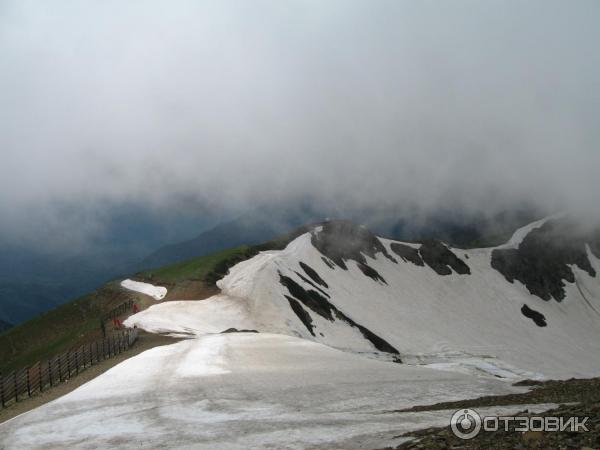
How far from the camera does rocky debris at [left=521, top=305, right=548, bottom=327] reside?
391 feet

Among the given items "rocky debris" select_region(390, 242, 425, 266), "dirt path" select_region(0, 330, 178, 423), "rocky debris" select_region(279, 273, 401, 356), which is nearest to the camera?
"dirt path" select_region(0, 330, 178, 423)

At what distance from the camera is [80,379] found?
30281 mm

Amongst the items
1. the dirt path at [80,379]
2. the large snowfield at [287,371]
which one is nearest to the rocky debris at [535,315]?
the large snowfield at [287,371]

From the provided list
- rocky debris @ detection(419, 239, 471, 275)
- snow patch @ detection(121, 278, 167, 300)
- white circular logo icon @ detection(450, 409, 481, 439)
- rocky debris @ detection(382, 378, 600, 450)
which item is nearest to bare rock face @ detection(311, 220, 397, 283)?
rocky debris @ detection(419, 239, 471, 275)

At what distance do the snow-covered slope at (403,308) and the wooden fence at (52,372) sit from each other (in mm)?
11053

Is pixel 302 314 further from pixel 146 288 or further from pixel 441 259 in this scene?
pixel 441 259

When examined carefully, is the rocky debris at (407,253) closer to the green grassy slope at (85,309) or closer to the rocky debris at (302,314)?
the green grassy slope at (85,309)

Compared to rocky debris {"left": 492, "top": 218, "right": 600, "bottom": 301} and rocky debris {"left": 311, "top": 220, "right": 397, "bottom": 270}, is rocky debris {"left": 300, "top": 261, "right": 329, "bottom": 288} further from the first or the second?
rocky debris {"left": 492, "top": 218, "right": 600, "bottom": 301}

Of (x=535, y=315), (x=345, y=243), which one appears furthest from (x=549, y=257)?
(x=345, y=243)

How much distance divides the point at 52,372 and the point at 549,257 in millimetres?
156022

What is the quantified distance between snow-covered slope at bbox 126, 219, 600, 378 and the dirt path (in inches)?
269

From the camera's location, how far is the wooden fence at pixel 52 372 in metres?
27.8

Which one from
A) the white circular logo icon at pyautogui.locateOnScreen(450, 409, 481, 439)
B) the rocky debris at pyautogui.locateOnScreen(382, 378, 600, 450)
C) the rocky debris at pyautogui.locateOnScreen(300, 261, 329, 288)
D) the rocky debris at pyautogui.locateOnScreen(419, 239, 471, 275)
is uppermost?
the rocky debris at pyautogui.locateOnScreen(419, 239, 471, 275)

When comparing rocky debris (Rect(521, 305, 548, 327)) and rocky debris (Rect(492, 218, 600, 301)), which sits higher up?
rocky debris (Rect(492, 218, 600, 301))
